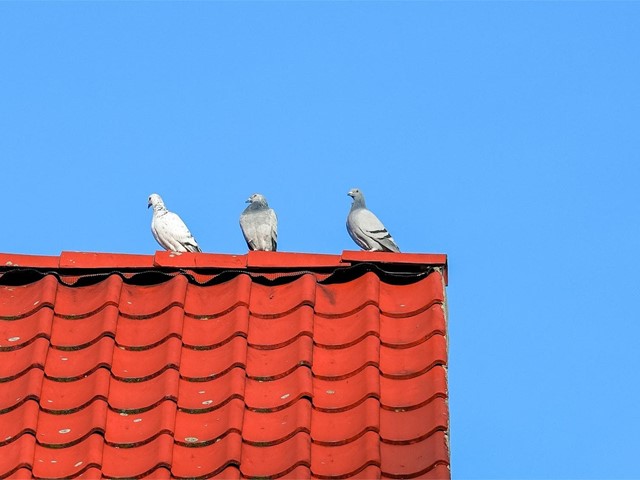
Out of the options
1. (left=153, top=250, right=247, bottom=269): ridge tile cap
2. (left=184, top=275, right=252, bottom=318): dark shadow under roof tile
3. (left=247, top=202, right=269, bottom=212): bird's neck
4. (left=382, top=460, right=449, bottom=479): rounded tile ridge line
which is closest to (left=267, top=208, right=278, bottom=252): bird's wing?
(left=247, top=202, right=269, bottom=212): bird's neck

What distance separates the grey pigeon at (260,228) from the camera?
948cm

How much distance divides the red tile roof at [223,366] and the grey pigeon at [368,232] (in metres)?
2.25

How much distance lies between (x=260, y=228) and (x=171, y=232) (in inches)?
22.7

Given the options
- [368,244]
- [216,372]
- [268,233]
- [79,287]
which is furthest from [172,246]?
[216,372]

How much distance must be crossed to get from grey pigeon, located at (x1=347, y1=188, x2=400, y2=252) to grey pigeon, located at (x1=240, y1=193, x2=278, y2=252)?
1.69 feet

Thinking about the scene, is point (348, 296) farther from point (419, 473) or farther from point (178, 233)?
point (178, 233)

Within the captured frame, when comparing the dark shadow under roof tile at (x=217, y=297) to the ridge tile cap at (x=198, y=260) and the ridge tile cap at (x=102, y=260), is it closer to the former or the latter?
the ridge tile cap at (x=198, y=260)

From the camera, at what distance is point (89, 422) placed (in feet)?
19.7

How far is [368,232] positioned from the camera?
30.3 ft

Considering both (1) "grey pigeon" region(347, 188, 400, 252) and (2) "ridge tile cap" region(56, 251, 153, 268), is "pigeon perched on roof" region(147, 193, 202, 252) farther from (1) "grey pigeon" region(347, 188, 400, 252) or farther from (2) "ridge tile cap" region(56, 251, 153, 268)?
(2) "ridge tile cap" region(56, 251, 153, 268)

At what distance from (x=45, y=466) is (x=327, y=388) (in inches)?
46.9

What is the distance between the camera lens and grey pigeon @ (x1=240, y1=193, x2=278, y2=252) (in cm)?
948

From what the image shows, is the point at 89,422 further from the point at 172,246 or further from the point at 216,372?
the point at 172,246

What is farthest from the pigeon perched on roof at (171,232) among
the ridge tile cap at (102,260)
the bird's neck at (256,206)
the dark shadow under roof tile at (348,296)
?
the dark shadow under roof tile at (348,296)
